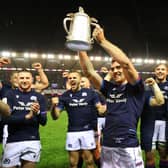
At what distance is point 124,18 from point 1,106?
102ft

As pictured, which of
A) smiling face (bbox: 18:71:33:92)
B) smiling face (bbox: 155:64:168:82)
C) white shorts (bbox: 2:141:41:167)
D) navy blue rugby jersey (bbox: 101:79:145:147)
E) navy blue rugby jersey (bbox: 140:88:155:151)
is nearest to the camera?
navy blue rugby jersey (bbox: 101:79:145:147)

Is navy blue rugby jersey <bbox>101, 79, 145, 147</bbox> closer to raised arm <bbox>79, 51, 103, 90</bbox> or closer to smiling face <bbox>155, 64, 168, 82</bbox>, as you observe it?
raised arm <bbox>79, 51, 103, 90</bbox>

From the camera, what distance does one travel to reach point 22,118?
15.6 ft

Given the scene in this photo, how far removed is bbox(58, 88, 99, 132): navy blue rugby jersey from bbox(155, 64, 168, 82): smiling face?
1.16 metres

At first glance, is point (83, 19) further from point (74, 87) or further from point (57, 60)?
point (57, 60)

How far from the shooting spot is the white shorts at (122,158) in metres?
3.68

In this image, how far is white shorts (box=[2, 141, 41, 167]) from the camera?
15.6 ft

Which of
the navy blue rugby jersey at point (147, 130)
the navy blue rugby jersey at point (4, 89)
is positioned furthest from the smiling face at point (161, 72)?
the navy blue rugby jersey at point (4, 89)

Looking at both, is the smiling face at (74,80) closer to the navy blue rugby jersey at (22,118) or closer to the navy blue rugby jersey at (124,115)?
the navy blue rugby jersey at (22,118)

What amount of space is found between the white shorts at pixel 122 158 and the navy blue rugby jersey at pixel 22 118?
4.46 feet

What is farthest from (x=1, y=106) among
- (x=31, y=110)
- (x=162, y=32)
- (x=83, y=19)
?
(x=162, y=32)

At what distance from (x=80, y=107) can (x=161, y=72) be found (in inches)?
60.9

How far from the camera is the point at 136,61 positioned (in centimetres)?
4075

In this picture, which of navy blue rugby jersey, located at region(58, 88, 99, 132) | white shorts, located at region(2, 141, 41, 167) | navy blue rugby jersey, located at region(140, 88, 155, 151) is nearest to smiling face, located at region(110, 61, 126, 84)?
white shorts, located at region(2, 141, 41, 167)
